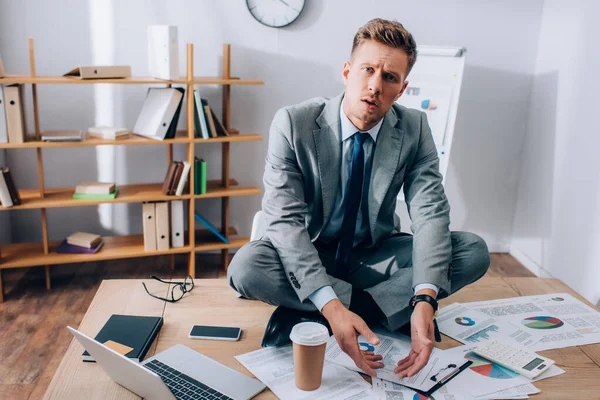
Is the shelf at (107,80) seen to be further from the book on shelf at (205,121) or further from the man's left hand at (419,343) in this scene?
the man's left hand at (419,343)

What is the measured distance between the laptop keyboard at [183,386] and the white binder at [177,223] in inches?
59.2

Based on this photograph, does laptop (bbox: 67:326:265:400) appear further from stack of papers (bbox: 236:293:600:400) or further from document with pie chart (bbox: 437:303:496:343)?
document with pie chart (bbox: 437:303:496:343)

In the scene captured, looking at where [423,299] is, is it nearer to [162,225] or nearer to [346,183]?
[346,183]

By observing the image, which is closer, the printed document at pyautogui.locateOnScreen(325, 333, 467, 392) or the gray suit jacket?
the printed document at pyautogui.locateOnScreen(325, 333, 467, 392)

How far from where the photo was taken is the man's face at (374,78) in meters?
1.67

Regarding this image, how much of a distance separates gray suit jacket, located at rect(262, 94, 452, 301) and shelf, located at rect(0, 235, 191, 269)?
4.17 feet

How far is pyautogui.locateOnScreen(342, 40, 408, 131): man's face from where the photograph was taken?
167 cm

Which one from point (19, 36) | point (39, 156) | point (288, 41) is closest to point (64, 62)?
point (19, 36)

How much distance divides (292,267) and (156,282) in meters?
0.56

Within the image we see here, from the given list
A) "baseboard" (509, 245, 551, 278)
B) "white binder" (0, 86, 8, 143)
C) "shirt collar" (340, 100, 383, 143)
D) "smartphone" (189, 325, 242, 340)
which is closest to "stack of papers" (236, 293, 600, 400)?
"smartphone" (189, 325, 242, 340)

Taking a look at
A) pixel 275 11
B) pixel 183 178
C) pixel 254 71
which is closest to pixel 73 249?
pixel 183 178

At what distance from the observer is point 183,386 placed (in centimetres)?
136

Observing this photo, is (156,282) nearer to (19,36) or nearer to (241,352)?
(241,352)

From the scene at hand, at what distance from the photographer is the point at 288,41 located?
10.2 feet
